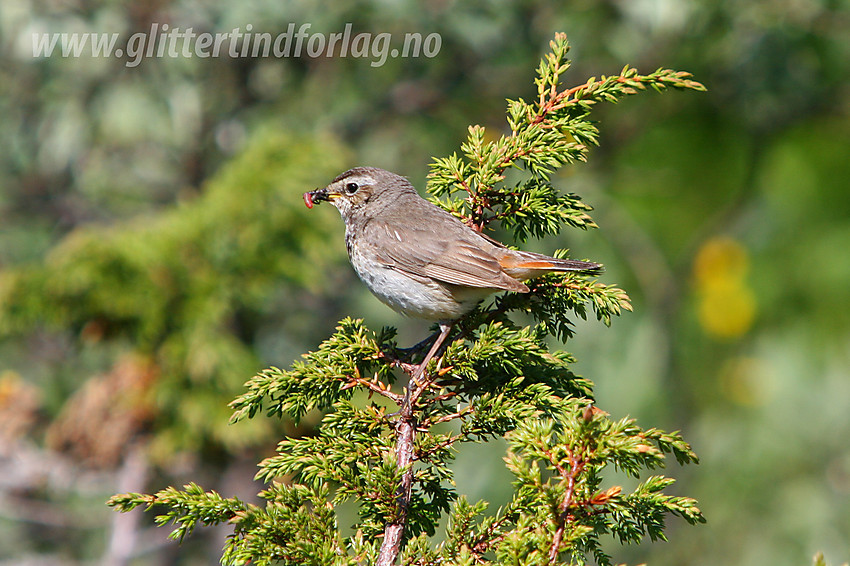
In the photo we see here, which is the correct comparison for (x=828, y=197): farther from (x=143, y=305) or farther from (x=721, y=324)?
(x=143, y=305)

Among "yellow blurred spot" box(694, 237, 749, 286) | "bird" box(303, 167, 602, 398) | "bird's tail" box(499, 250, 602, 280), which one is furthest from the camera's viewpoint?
"yellow blurred spot" box(694, 237, 749, 286)

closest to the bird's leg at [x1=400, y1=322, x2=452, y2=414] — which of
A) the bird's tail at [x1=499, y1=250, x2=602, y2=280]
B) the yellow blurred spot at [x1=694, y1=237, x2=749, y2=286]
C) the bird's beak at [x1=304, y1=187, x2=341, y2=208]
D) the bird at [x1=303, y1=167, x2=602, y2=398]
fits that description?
the bird at [x1=303, y1=167, x2=602, y2=398]

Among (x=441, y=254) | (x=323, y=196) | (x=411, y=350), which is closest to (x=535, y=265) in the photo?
(x=411, y=350)

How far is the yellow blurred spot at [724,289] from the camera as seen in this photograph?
7668mm

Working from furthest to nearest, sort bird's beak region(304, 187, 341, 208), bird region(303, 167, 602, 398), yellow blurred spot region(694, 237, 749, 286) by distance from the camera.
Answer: yellow blurred spot region(694, 237, 749, 286)
bird's beak region(304, 187, 341, 208)
bird region(303, 167, 602, 398)

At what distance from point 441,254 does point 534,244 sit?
2.69m

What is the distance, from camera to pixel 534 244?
20.1 ft

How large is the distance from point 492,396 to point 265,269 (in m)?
2.70

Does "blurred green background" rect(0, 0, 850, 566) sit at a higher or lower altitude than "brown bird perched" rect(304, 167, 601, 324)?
higher

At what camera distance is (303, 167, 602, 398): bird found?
125 inches

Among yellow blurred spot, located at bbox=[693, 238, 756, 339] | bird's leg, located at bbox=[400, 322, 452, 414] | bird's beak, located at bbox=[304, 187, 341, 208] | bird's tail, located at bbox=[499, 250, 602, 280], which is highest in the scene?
yellow blurred spot, located at bbox=[693, 238, 756, 339]

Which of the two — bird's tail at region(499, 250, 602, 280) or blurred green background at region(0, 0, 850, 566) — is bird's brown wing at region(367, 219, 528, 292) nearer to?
bird's tail at region(499, 250, 602, 280)

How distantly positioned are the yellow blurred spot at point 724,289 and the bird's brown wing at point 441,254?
15.6 ft

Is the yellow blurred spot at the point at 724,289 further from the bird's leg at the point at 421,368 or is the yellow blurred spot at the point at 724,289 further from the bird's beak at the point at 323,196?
the bird's leg at the point at 421,368
